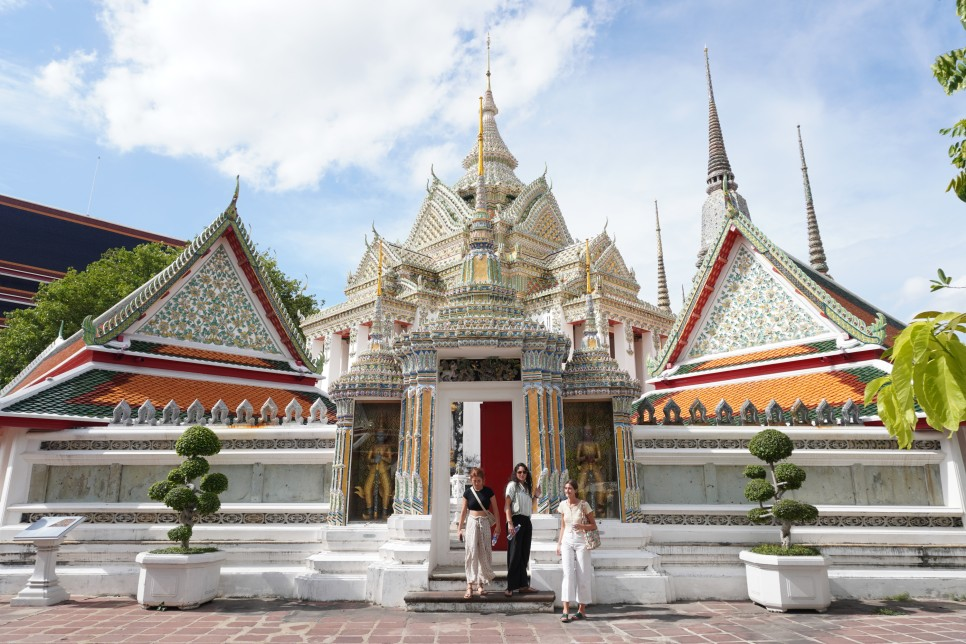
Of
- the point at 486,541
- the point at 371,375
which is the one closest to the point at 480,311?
the point at 371,375

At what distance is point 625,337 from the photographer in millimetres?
23484

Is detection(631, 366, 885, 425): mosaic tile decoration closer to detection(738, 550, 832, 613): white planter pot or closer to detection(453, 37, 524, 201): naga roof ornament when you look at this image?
detection(738, 550, 832, 613): white planter pot

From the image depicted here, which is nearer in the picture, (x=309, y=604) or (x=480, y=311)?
(x=309, y=604)

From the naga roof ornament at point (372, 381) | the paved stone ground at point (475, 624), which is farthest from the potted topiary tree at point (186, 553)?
the naga roof ornament at point (372, 381)

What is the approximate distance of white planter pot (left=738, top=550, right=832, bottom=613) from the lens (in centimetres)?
626

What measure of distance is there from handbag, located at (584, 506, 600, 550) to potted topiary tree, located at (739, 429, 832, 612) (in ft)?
6.25

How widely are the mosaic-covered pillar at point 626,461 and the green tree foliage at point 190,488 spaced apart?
4.87 metres

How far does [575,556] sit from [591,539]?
0.24 metres

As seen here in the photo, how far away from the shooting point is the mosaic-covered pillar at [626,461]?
293 inches

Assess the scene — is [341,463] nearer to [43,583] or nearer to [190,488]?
[190,488]

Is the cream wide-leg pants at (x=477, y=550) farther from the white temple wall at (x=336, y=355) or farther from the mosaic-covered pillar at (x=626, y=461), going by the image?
the white temple wall at (x=336, y=355)

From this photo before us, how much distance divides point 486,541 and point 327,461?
2841 millimetres

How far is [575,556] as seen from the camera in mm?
6078

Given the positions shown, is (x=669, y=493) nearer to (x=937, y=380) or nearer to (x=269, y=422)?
(x=269, y=422)
